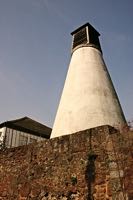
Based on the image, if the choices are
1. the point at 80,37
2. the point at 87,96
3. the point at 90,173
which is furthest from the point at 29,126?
the point at 90,173

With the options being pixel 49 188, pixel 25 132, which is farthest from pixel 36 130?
pixel 49 188

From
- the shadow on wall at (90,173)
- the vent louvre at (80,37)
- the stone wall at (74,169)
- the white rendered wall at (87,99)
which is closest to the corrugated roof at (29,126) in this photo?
the white rendered wall at (87,99)

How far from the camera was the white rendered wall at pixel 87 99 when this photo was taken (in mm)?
9781

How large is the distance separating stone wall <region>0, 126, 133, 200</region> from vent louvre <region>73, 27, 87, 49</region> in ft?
25.4

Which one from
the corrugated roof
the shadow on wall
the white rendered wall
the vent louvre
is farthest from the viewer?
the corrugated roof

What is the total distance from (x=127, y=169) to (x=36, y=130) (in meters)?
13.5

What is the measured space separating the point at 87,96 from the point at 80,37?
474cm

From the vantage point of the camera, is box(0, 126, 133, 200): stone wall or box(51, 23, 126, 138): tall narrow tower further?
box(51, 23, 126, 138): tall narrow tower

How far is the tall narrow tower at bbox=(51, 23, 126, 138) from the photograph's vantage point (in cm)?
980

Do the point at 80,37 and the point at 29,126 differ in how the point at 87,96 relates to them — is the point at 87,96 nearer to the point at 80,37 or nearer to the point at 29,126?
the point at 80,37

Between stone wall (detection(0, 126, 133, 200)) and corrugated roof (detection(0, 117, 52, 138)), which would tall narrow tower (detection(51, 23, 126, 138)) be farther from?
corrugated roof (detection(0, 117, 52, 138))

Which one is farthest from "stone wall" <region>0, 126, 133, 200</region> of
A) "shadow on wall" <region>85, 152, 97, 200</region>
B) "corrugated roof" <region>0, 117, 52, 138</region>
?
"corrugated roof" <region>0, 117, 52, 138</region>

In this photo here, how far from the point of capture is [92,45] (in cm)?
1315

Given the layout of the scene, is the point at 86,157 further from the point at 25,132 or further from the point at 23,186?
the point at 25,132
